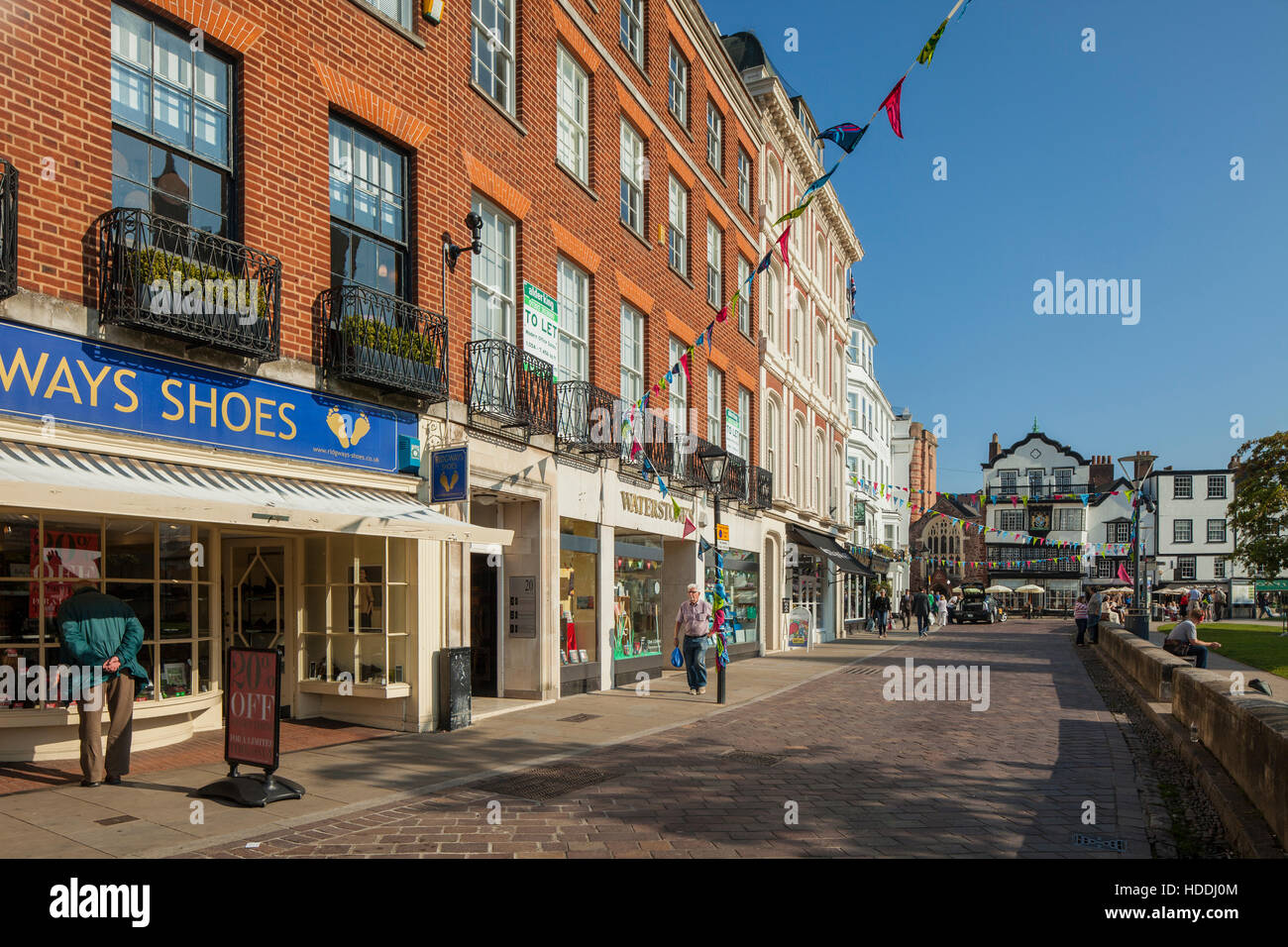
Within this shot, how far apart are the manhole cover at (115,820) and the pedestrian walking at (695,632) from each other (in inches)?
383

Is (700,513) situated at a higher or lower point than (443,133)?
lower

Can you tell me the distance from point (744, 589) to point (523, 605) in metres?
12.1

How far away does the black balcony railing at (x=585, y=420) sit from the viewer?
15344mm

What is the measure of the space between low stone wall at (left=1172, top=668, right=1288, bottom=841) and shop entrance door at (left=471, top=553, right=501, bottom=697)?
29.7ft

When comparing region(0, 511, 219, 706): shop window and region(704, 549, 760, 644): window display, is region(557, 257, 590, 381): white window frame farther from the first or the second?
region(704, 549, 760, 644): window display

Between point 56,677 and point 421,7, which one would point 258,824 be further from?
point 421,7

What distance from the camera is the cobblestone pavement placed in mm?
6555

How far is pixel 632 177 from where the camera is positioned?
19234 millimetres

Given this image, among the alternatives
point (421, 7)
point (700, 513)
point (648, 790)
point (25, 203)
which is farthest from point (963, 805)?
point (700, 513)

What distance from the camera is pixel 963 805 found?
784cm

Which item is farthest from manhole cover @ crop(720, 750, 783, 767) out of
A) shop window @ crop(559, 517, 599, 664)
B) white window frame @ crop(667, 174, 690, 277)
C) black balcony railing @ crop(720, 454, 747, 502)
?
white window frame @ crop(667, 174, 690, 277)

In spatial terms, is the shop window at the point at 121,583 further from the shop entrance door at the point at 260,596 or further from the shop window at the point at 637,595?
the shop window at the point at 637,595

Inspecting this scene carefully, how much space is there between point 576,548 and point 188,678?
6.97 meters

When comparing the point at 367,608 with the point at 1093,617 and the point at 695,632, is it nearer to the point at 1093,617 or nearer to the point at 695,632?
the point at 695,632
